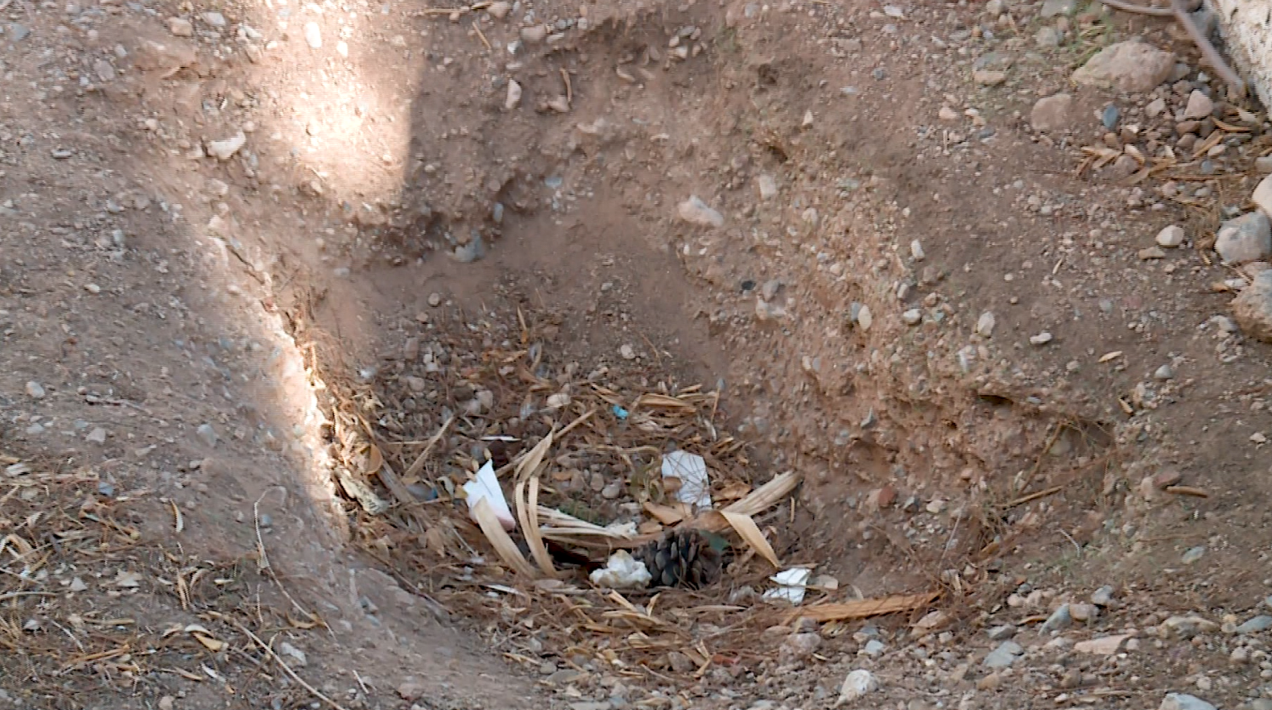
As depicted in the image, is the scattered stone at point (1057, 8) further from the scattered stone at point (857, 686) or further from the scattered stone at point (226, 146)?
the scattered stone at point (226, 146)

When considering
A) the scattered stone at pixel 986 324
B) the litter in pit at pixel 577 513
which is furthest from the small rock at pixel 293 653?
the scattered stone at pixel 986 324

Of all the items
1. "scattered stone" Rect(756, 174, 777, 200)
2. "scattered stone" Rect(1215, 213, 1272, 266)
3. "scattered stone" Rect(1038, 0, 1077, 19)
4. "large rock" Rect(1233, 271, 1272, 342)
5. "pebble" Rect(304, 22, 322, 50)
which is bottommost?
"scattered stone" Rect(756, 174, 777, 200)

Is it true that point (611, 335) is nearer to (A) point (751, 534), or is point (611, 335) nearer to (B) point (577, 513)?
(B) point (577, 513)

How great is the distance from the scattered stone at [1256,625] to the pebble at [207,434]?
1.80 m

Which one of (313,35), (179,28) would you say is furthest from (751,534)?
(179,28)

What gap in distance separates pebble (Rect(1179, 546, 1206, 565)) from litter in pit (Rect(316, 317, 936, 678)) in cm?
46

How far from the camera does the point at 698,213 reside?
2.96 metres

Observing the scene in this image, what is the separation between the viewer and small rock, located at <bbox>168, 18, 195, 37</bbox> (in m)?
2.76

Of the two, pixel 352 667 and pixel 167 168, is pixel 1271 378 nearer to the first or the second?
pixel 352 667

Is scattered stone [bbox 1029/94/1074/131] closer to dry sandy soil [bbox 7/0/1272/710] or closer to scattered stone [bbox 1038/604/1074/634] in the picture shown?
dry sandy soil [bbox 7/0/1272/710]

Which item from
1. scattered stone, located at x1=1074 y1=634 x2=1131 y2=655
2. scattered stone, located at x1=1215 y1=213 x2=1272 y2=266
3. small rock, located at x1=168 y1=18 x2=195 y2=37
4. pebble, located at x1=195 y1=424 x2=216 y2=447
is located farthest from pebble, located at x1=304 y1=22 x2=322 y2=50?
scattered stone, located at x1=1074 y1=634 x2=1131 y2=655

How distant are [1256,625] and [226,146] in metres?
2.31

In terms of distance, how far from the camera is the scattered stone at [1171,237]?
89.3 inches

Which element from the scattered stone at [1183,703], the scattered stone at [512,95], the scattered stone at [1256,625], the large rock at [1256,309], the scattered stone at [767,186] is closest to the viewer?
the scattered stone at [1183,703]
